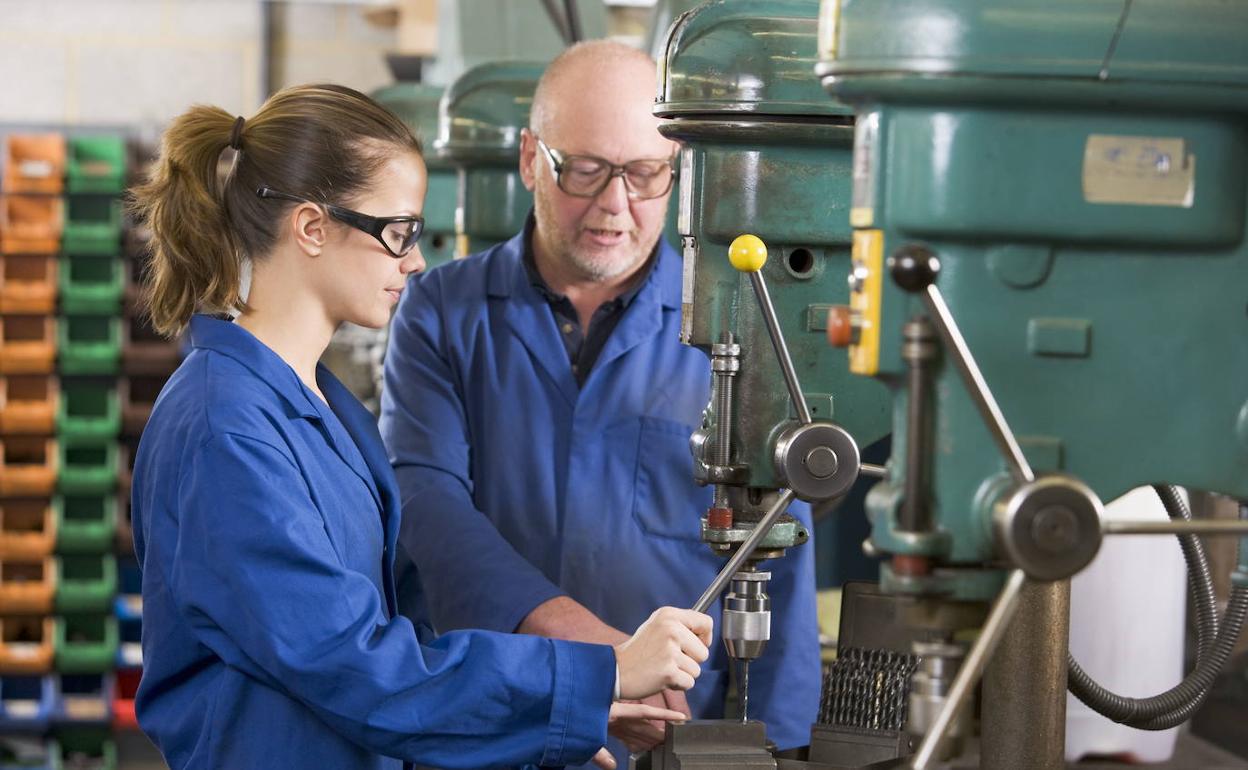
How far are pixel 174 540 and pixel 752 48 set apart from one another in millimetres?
746

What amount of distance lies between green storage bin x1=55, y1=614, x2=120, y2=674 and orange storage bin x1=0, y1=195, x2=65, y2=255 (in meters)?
1.22

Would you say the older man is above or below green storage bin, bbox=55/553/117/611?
above

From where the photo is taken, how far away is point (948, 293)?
1.16 m

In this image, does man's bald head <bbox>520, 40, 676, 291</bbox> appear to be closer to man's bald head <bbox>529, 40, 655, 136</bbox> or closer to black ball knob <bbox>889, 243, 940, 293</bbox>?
man's bald head <bbox>529, 40, 655, 136</bbox>

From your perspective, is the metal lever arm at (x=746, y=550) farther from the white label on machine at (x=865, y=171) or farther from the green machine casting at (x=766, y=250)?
the white label on machine at (x=865, y=171)

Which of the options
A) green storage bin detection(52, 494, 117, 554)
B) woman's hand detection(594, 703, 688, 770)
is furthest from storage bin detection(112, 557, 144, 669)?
woman's hand detection(594, 703, 688, 770)

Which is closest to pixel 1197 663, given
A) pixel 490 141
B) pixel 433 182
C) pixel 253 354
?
pixel 253 354

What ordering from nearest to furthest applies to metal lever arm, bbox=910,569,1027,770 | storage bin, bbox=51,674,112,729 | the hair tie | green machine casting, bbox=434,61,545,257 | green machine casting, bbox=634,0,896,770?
metal lever arm, bbox=910,569,1027,770
green machine casting, bbox=634,0,896,770
the hair tie
green machine casting, bbox=434,61,545,257
storage bin, bbox=51,674,112,729

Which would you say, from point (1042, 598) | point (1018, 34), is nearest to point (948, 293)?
point (1018, 34)

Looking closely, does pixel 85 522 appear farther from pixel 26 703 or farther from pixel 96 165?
pixel 96 165

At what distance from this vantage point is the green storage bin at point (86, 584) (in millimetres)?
5262

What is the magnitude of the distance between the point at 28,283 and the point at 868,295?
461cm

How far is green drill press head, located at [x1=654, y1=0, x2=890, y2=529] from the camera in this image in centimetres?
161

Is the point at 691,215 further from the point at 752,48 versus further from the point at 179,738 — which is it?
the point at 179,738
